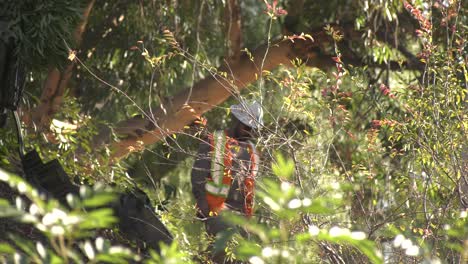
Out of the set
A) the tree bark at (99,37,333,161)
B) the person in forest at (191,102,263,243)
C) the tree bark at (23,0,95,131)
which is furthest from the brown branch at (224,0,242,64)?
the person in forest at (191,102,263,243)

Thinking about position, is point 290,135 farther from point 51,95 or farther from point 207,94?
point 51,95

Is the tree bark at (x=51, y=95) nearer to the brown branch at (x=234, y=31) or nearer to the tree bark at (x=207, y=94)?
the tree bark at (x=207, y=94)

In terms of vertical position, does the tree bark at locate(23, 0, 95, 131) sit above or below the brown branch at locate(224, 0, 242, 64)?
below

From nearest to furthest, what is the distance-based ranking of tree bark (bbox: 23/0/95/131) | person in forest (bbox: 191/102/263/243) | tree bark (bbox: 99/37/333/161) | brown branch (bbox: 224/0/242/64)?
1. person in forest (bbox: 191/102/263/243)
2. tree bark (bbox: 23/0/95/131)
3. tree bark (bbox: 99/37/333/161)
4. brown branch (bbox: 224/0/242/64)

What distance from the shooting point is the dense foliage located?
247cm

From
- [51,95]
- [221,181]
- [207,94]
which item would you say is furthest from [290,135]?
[51,95]

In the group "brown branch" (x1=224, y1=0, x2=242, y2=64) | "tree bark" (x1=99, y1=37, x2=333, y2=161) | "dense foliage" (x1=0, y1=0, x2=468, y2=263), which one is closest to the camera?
"dense foliage" (x1=0, y1=0, x2=468, y2=263)

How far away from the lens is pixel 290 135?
6.41 m

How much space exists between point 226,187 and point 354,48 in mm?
3398

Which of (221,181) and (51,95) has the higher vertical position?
(221,181)

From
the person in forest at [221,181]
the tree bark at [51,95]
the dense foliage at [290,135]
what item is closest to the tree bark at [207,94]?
the dense foliage at [290,135]

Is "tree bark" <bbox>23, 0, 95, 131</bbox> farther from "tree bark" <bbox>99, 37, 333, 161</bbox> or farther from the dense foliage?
"tree bark" <bbox>99, 37, 333, 161</bbox>

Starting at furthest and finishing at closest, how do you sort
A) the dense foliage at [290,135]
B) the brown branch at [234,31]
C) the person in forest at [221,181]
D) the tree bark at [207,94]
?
1. the brown branch at [234,31]
2. the tree bark at [207,94]
3. the person in forest at [221,181]
4. the dense foliage at [290,135]

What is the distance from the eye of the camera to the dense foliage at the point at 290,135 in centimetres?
247
